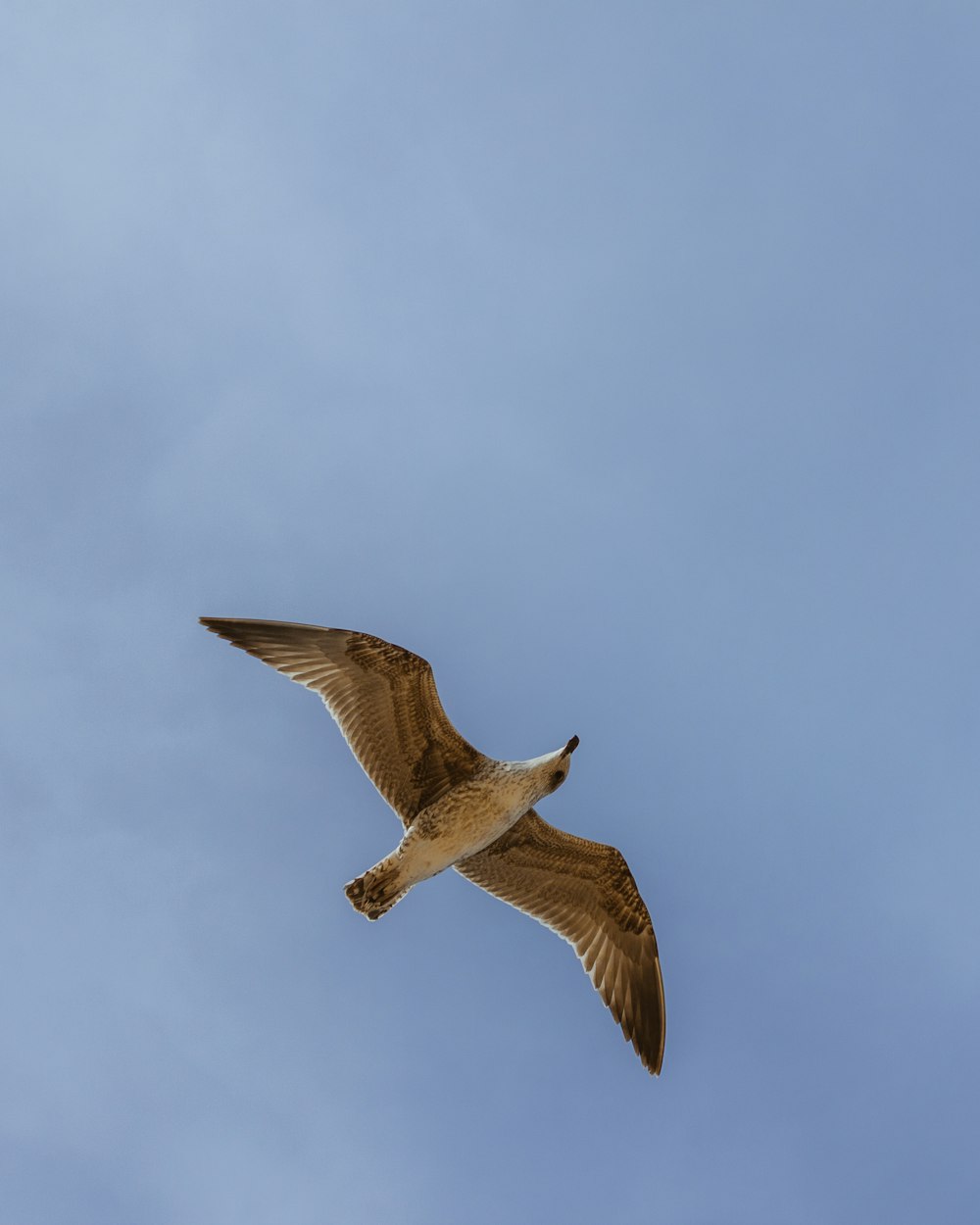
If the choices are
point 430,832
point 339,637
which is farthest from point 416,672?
point 430,832

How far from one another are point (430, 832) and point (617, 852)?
7.88ft

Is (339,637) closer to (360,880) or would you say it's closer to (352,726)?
(352,726)

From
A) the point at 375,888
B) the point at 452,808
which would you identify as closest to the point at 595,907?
the point at 452,808

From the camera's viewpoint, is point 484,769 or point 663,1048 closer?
point 484,769

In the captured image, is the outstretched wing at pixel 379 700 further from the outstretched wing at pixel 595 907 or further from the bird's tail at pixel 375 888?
the outstretched wing at pixel 595 907

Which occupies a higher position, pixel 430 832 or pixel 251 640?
pixel 251 640

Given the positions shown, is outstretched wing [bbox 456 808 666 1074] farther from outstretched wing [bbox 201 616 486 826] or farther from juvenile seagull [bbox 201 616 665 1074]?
outstretched wing [bbox 201 616 486 826]

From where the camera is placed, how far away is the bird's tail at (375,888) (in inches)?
507

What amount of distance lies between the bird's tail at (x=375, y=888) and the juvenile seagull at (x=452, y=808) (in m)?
0.01

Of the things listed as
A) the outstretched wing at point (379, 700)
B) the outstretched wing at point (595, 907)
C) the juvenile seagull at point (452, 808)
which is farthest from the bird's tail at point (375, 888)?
A: the outstretched wing at point (595, 907)

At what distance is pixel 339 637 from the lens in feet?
42.7

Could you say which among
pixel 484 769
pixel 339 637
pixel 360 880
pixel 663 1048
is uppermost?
pixel 339 637

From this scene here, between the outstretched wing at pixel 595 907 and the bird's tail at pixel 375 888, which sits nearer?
the bird's tail at pixel 375 888

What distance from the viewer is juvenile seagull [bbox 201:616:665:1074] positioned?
12.9 m
